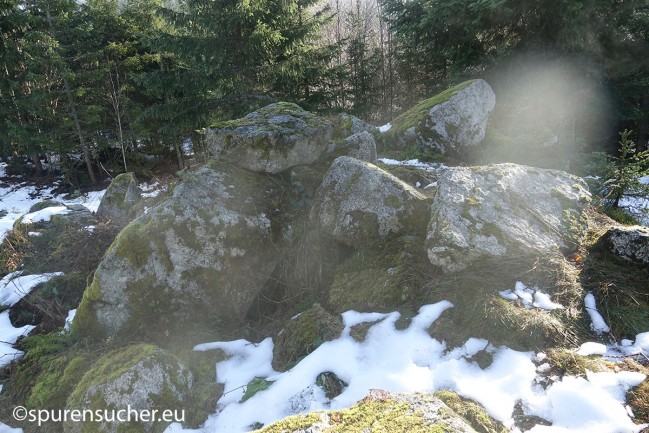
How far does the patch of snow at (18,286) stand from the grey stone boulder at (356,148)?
472 centimetres

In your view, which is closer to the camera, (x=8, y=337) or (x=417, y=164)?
(x=8, y=337)

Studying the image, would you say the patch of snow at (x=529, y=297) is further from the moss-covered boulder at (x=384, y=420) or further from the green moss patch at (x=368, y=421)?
the green moss patch at (x=368, y=421)

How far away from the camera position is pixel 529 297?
309 centimetres

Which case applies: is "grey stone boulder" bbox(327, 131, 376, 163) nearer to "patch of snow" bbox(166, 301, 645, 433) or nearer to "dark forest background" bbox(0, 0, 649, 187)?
"patch of snow" bbox(166, 301, 645, 433)

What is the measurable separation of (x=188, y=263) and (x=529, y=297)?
3607mm

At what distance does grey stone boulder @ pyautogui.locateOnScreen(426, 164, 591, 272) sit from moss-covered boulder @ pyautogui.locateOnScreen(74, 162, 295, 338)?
79.7 inches

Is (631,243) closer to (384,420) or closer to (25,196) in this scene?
(384,420)

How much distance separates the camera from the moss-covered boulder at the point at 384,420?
6.43ft

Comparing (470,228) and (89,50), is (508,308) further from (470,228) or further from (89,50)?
(89,50)

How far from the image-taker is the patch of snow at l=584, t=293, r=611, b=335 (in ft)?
9.30

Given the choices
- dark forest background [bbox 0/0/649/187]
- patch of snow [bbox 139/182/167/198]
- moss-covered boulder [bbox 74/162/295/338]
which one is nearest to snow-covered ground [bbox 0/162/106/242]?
dark forest background [bbox 0/0/649/187]

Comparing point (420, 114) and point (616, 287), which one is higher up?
point (420, 114)

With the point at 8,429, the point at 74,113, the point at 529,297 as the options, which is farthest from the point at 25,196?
the point at 529,297

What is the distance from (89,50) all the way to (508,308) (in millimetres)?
21890
